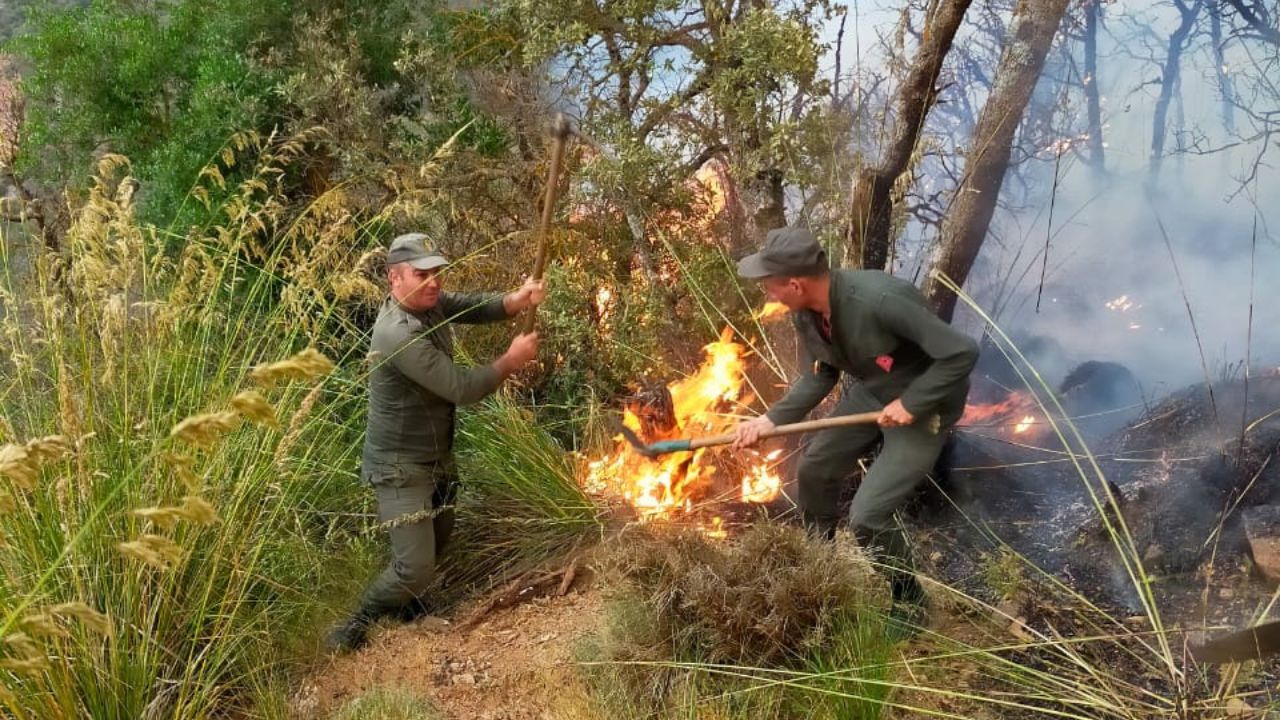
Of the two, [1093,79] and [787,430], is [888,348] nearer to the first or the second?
[787,430]

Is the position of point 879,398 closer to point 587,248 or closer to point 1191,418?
point 1191,418

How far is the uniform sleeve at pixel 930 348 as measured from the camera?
11.4ft

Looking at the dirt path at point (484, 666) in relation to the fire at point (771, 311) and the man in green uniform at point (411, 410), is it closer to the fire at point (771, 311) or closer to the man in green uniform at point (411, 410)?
the man in green uniform at point (411, 410)

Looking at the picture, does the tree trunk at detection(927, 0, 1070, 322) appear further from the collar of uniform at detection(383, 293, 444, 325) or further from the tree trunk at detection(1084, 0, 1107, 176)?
the collar of uniform at detection(383, 293, 444, 325)

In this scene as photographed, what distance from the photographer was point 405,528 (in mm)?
4078

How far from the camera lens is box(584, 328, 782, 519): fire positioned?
4926mm

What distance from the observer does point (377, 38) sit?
764 cm

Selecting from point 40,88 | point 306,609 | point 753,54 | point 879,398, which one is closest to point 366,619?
point 306,609

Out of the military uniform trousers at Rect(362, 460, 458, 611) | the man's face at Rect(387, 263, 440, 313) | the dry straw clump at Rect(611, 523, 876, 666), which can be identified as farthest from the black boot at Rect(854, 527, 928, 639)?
the man's face at Rect(387, 263, 440, 313)

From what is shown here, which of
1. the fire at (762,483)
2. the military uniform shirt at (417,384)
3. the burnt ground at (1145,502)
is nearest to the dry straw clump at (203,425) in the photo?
the military uniform shirt at (417,384)

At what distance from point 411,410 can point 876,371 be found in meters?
2.12

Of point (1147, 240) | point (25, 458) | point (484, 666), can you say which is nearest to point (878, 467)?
point (484, 666)

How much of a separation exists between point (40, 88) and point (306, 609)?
6.70 metres

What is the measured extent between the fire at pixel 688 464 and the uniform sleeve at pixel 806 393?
0.95 metres
